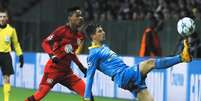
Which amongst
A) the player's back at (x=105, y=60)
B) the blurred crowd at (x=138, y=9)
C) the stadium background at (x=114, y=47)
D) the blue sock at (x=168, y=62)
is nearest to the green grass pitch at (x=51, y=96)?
the stadium background at (x=114, y=47)

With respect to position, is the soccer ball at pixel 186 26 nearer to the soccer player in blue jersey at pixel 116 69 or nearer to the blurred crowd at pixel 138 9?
the soccer player in blue jersey at pixel 116 69

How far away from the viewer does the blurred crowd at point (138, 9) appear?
24.8 meters

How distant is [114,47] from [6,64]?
10.4m

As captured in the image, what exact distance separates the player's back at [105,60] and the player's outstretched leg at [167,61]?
1.83ft

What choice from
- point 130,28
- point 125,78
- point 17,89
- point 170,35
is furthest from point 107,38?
point 125,78

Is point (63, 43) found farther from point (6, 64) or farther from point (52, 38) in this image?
point (6, 64)

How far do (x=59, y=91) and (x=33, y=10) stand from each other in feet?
41.0

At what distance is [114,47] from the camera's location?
Answer: 2525cm

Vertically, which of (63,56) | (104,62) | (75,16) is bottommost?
(104,62)

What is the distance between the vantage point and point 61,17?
31438 mm

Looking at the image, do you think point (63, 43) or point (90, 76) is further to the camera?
point (63, 43)

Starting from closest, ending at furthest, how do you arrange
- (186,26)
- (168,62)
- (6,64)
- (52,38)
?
1. (168,62)
2. (186,26)
3. (52,38)
4. (6,64)

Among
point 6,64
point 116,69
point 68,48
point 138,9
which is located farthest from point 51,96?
point 138,9

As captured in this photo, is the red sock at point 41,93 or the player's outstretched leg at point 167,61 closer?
the player's outstretched leg at point 167,61
